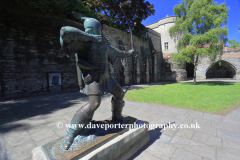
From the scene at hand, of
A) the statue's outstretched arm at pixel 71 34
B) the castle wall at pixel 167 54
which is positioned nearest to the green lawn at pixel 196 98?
the statue's outstretched arm at pixel 71 34

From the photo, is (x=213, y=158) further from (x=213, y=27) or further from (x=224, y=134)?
(x=213, y=27)

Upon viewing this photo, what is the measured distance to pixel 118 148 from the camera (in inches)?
70.5

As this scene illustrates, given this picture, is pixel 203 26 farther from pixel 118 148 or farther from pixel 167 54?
pixel 118 148

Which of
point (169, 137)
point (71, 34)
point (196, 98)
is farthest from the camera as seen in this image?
point (196, 98)

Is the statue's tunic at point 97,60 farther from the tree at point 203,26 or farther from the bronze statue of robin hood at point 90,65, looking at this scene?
the tree at point 203,26

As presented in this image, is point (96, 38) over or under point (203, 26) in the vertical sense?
under

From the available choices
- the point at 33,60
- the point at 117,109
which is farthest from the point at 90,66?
the point at 33,60

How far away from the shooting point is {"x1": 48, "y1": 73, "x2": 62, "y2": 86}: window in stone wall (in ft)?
29.0

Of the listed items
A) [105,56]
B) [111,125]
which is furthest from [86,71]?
[111,125]

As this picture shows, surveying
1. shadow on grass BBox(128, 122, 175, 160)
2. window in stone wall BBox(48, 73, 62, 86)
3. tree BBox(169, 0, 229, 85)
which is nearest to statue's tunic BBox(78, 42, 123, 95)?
shadow on grass BBox(128, 122, 175, 160)

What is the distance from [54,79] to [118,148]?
29.3ft

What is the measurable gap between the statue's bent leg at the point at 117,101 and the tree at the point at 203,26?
12903 millimetres

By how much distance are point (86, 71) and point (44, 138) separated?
6.68 ft

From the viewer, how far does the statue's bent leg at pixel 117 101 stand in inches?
82.2
